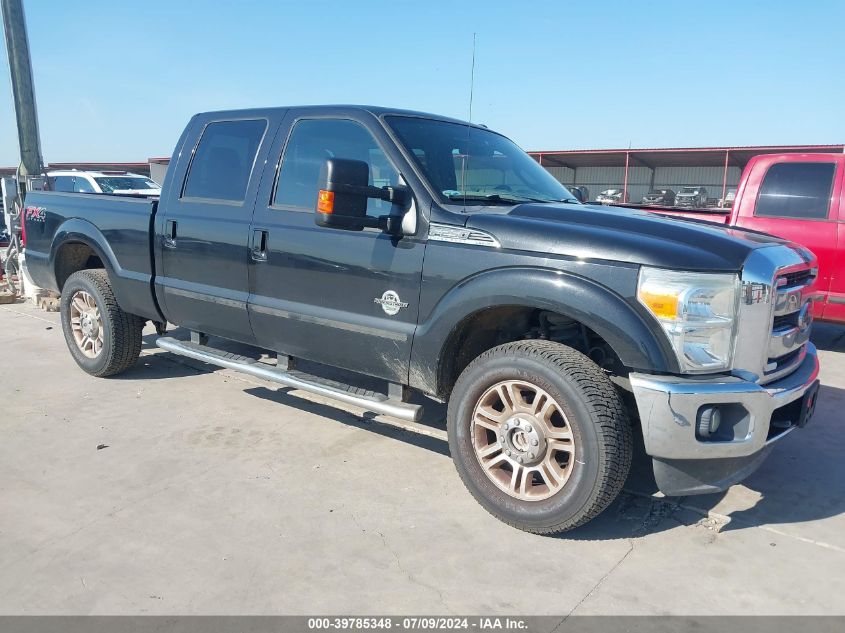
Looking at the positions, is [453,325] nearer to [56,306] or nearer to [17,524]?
[17,524]

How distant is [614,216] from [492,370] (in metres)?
0.97

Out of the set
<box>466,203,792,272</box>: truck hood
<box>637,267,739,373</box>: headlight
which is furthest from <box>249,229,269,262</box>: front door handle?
<box>637,267,739,373</box>: headlight

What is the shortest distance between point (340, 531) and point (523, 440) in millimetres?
965

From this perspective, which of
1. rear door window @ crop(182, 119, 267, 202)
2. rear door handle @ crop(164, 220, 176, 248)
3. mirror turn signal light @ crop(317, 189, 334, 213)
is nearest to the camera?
mirror turn signal light @ crop(317, 189, 334, 213)

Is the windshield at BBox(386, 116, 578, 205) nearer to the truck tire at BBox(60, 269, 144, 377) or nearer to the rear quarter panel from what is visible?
the truck tire at BBox(60, 269, 144, 377)

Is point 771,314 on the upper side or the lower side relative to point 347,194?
lower

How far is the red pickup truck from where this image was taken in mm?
6215

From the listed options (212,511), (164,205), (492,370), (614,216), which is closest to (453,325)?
(492,370)

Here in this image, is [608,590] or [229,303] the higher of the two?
[229,303]

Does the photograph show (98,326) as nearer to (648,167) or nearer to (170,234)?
(170,234)

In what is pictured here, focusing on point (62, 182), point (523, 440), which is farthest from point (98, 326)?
point (62, 182)

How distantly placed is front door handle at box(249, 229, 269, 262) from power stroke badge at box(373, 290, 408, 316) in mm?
906

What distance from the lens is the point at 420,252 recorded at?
10.7ft

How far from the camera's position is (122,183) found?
44.7 feet
